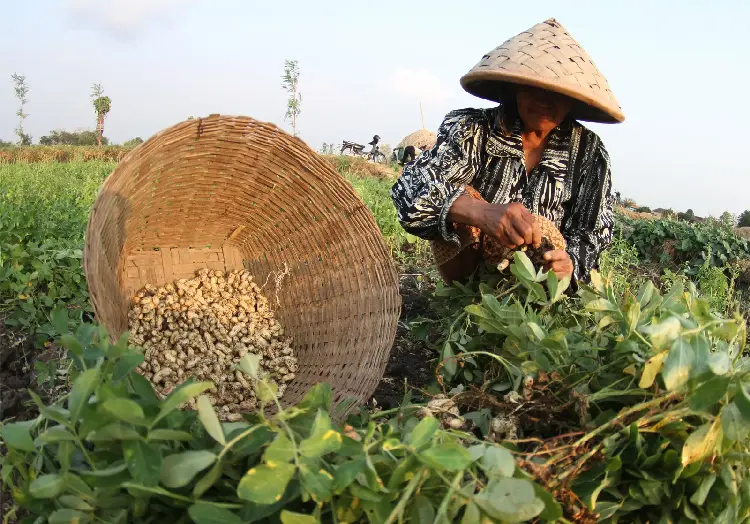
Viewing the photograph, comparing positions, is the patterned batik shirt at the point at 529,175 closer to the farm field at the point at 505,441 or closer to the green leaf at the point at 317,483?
the farm field at the point at 505,441

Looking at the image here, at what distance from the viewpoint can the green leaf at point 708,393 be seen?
97 centimetres

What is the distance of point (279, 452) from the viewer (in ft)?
2.73

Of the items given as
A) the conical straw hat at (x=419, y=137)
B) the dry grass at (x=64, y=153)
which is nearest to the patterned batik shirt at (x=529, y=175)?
the conical straw hat at (x=419, y=137)

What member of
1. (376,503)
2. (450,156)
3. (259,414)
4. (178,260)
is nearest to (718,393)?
(376,503)

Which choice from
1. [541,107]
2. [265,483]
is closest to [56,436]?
[265,483]

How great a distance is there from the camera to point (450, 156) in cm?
222

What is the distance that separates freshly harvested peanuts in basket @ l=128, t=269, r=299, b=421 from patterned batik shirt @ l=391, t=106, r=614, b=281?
0.59 meters

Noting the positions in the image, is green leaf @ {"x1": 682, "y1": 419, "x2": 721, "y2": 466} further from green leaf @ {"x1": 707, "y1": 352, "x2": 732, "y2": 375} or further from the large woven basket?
the large woven basket

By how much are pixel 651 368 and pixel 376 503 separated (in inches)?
19.8

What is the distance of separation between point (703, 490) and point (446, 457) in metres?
0.52

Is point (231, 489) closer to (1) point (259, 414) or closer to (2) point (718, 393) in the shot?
(1) point (259, 414)

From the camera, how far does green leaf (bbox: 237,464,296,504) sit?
2.61 ft

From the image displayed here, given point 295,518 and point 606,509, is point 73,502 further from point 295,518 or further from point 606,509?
point 606,509

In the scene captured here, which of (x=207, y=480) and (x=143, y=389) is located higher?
(x=143, y=389)
